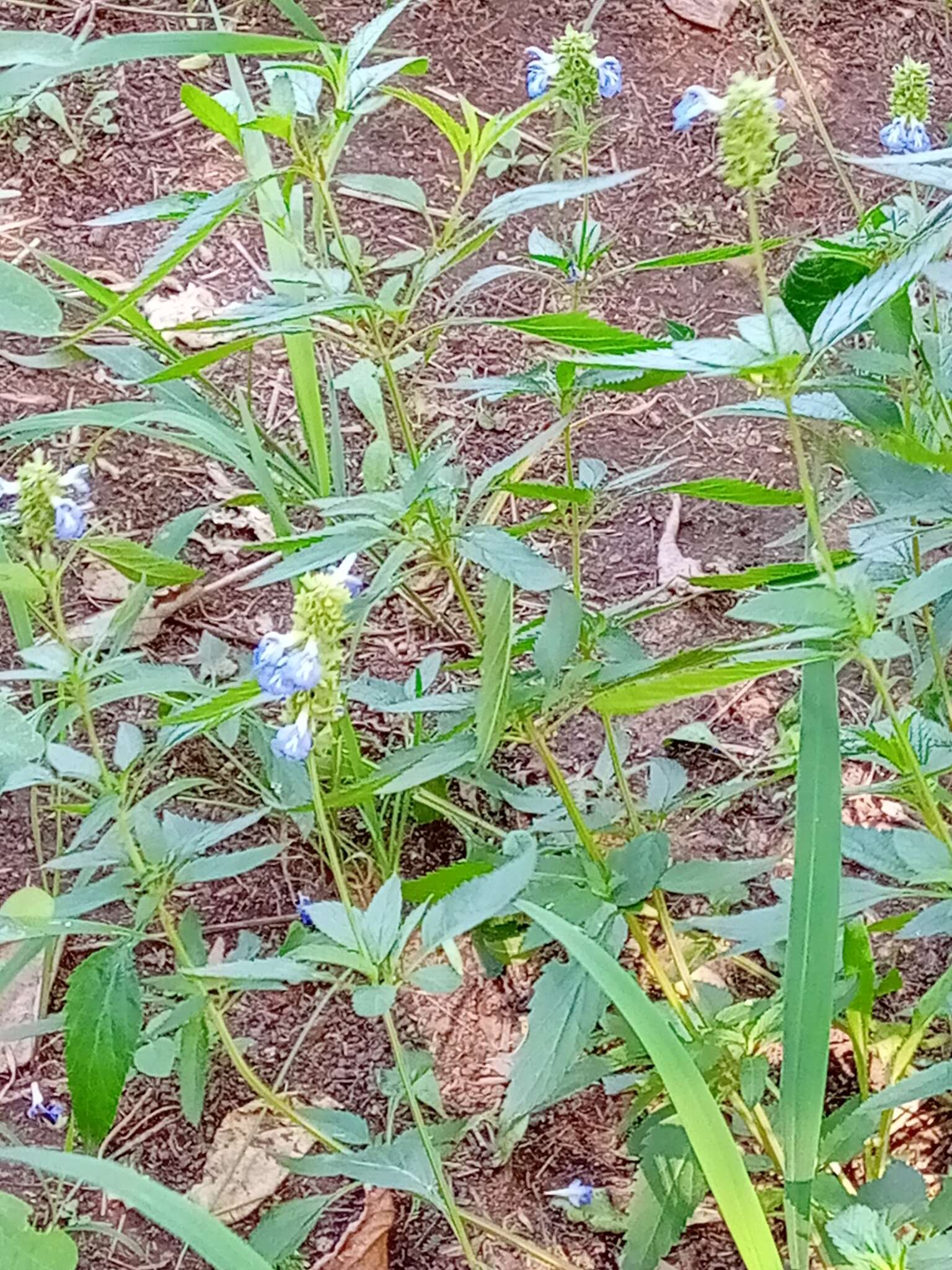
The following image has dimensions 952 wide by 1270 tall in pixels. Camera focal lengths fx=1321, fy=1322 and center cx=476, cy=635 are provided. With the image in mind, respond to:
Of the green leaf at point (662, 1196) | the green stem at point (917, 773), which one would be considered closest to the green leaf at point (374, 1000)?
the green leaf at point (662, 1196)

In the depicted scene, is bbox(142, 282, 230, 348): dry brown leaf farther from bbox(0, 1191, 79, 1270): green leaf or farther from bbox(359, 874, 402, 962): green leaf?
bbox(0, 1191, 79, 1270): green leaf

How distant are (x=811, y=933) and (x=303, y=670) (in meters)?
0.34

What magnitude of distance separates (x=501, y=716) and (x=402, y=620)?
2.06 feet


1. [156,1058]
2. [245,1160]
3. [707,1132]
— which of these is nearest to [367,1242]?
[245,1160]

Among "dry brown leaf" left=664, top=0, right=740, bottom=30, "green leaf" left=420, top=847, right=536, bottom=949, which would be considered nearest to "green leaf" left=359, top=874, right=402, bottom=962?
"green leaf" left=420, top=847, right=536, bottom=949

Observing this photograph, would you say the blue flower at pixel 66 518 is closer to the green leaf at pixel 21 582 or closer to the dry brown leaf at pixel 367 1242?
the green leaf at pixel 21 582

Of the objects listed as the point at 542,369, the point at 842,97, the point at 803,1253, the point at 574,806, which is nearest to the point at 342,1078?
the point at 574,806

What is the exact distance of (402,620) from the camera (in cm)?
153

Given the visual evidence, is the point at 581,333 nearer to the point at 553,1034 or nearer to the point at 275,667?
the point at 275,667

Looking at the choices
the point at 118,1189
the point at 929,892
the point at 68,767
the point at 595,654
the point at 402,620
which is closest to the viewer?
the point at 118,1189

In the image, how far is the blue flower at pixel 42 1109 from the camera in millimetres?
1164

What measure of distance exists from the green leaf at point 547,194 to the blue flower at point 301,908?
1.98 feet

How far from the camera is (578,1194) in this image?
1.10 metres

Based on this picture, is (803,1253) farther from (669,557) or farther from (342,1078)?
(669,557)
